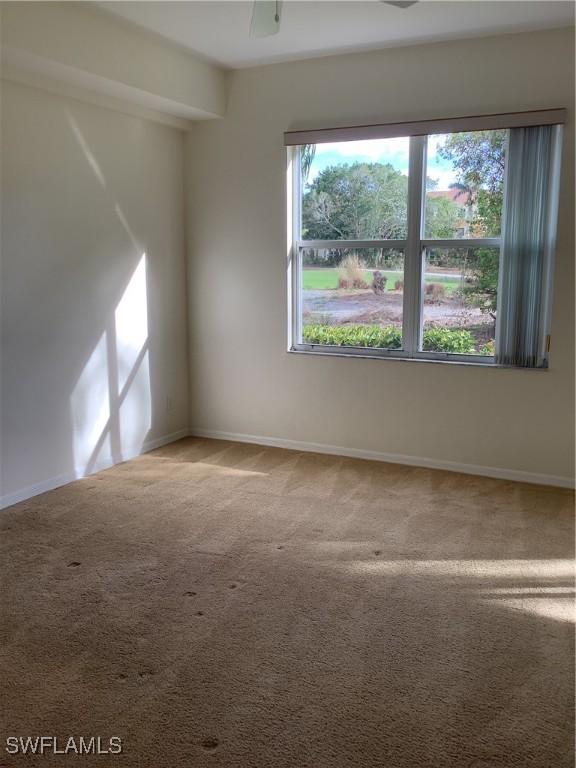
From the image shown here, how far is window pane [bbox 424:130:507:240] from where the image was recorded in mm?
4242

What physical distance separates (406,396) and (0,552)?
276cm

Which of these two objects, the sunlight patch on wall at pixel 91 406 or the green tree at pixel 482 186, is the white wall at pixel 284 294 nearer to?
the green tree at pixel 482 186

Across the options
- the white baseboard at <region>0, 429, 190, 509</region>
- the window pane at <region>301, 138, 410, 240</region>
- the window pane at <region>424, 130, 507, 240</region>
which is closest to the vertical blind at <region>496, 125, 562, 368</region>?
the window pane at <region>424, 130, 507, 240</region>

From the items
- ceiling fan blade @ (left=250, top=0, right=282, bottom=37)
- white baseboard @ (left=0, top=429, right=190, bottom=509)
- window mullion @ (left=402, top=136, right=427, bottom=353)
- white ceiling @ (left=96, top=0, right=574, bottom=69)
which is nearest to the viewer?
ceiling fan blade @ (left=250, top=0, right=282, bottom=37)

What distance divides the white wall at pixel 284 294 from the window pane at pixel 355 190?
0.19 m

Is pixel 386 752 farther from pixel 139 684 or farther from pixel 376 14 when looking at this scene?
pixel 376 14

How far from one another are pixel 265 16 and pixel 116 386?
2.79 meters

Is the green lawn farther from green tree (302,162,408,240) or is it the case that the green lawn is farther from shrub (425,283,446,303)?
green tree (302,162,408,240)

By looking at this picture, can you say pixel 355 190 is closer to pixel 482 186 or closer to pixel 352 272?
pixel 352 272

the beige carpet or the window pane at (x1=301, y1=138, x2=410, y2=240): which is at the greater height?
the window pane at (x1=301, y1=138, x2=410, y2=240)

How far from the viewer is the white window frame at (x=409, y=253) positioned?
4.45 m

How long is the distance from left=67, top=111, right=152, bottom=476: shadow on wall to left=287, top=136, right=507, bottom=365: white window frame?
3.71 feet

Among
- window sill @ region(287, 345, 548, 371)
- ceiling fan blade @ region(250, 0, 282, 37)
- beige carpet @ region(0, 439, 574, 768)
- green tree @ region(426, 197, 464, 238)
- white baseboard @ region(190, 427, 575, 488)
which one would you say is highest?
ceiling fan blade @ region(250, 0, 282, 37)

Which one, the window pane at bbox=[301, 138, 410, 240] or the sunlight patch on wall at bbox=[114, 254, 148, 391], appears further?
the sunlight patch on wall at bbox=[114, 254, 148, 391]
